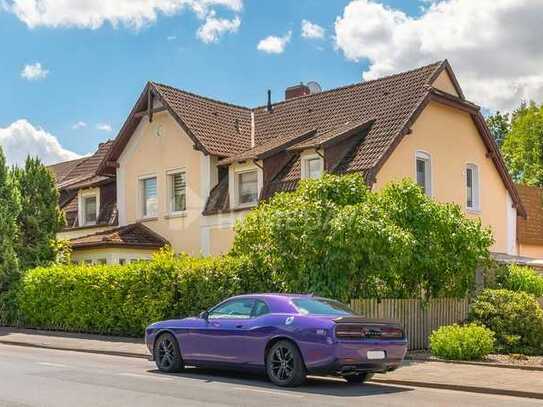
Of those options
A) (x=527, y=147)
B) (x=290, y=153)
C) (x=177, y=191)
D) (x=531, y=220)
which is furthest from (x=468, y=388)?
(x=527, y=147)

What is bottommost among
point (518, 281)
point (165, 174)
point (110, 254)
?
point (518, 281)

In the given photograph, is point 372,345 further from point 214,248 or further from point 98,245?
point 98,245

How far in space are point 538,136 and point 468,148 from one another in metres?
19.8

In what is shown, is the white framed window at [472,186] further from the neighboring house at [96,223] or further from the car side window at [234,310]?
the car side window at [234,310]

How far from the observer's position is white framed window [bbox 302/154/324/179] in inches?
1071

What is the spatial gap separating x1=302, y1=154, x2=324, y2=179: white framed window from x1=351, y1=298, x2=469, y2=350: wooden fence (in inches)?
322

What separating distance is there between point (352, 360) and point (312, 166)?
594 inches

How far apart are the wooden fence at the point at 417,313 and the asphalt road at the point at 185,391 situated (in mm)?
4472

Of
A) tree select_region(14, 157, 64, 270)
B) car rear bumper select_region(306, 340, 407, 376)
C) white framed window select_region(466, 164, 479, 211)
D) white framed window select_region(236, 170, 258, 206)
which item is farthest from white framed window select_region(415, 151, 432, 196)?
car rear bumper select_region(306, 340, 407, 376)

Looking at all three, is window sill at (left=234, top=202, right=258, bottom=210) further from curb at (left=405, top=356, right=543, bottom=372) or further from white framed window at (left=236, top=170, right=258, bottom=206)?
curb at (left=405, top=356, right=543, bottom=372)

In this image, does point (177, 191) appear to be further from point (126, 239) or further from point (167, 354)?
point (167, 354)

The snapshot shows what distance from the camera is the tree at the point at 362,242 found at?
18.0m

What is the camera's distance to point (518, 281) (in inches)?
850

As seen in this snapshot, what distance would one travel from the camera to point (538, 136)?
48.8 metres
